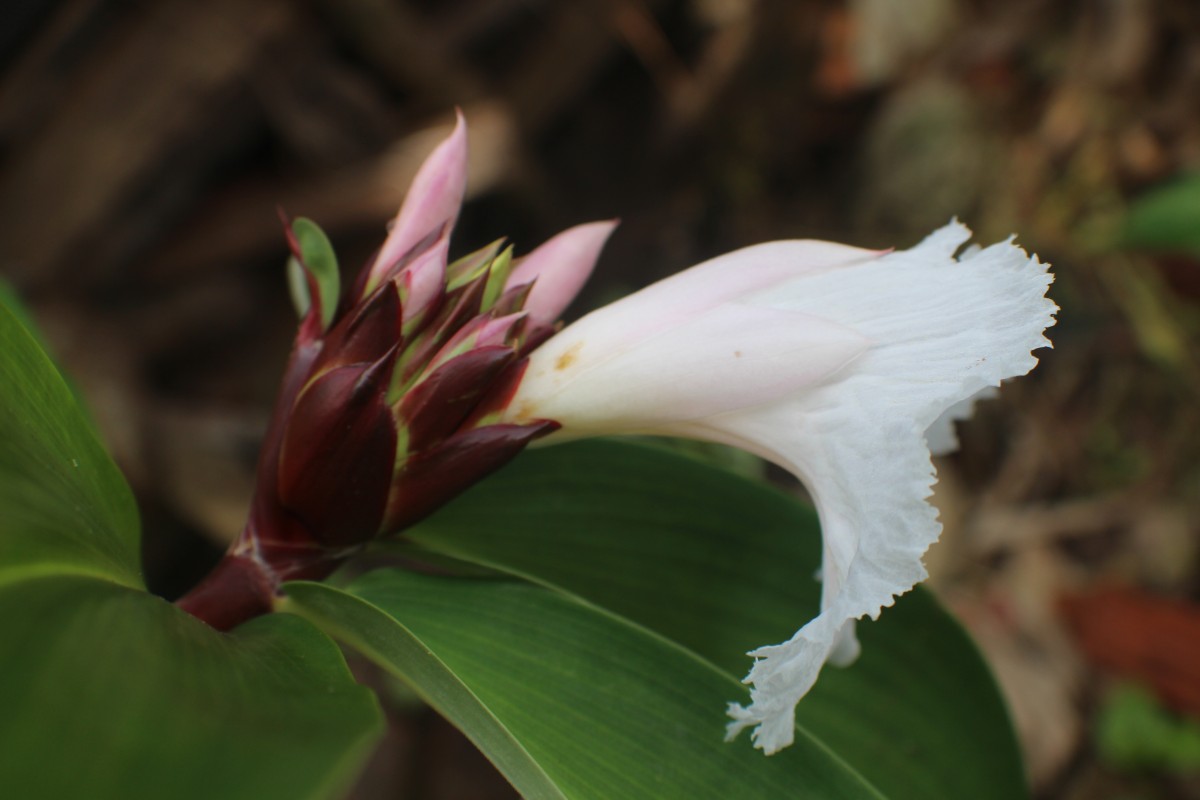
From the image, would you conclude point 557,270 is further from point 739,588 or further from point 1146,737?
point 1146,737

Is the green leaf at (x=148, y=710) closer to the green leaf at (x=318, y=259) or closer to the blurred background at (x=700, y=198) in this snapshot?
the green leaf at (x=318, y=259)

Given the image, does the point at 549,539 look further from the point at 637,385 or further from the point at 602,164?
the point at 602,164

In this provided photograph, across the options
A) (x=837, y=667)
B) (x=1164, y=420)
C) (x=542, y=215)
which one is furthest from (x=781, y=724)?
(x=1164, y=420)

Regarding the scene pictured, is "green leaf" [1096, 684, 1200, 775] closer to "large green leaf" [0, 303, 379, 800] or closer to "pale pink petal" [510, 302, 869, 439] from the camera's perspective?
"pale pink petal" [510, 302, 869, 439]

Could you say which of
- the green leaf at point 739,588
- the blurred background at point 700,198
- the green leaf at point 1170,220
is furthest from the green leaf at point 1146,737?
the green leaf at point 739,588

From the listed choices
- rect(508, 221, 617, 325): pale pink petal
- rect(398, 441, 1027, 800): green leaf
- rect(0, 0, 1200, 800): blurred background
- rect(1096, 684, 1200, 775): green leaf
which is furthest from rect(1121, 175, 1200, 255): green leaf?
rect(508, 221, 617, 325): pale pink petal

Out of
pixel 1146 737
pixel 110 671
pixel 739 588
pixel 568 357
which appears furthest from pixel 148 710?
pixel 1146 737

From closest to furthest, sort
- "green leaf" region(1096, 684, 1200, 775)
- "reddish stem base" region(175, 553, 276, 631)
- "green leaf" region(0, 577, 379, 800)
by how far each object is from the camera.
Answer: "green leaf" region(0, 577, 379, 800) < "reddish stem base" region(175, 553, 276, 631) < "green leaf" region(1096, 684, 1200, 775)
